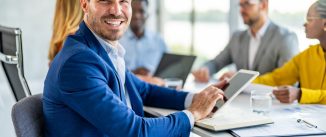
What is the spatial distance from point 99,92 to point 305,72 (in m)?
1.51

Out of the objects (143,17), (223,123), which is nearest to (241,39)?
(143,17)

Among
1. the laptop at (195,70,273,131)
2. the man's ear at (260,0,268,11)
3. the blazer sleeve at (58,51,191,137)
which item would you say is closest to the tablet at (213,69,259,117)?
the laptop at (195,70,273,131)

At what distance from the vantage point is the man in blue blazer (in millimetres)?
1521

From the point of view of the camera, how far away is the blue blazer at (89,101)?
4.98 feet

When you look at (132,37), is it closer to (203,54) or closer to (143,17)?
(143,17)

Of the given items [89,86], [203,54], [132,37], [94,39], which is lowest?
[203,54]

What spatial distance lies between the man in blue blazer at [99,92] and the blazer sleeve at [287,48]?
148 cm

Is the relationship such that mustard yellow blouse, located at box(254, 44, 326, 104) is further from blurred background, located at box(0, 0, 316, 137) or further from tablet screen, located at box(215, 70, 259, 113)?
blurred background, located at box(0, 0, 316, 137)

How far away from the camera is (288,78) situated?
272 cm

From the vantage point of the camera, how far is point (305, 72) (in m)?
2.62

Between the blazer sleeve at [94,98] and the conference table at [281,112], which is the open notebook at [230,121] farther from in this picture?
the blazer sleeve at [94,98]

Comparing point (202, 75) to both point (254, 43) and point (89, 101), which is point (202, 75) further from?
point (89, 101)

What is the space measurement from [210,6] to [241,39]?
69.0 inches

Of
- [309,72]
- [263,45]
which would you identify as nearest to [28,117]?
[309,72]
